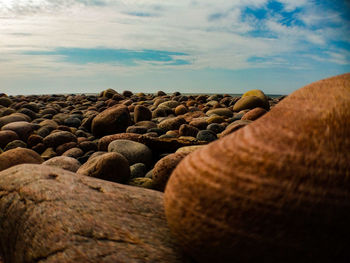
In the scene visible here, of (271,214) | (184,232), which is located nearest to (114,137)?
(184,232)

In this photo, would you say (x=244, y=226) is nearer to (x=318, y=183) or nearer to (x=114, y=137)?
(x=318, y=183)

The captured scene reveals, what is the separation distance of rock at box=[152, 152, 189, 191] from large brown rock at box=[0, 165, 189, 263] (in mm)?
665

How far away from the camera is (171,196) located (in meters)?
1.55

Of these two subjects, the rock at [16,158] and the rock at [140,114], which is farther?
the rock at [140,114]

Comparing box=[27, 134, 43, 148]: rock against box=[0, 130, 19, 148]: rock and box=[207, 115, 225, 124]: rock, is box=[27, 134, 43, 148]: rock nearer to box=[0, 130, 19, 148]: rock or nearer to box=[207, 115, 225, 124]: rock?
box=[0, 130, 19, 148]: rock

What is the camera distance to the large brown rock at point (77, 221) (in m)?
1.68

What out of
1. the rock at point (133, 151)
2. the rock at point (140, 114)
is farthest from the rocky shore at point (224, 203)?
the rock at point (140, 114)

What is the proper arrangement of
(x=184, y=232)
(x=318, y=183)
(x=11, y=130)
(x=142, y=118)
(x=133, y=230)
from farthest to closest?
1. (x=142, y=118)
2. (x=11, y=130)
3. (x=133, y=230)
4. (x=184, y=232)
5. (x=318, y=183)

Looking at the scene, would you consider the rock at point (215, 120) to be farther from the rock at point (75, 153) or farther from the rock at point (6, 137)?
the rock at point (6, 137)

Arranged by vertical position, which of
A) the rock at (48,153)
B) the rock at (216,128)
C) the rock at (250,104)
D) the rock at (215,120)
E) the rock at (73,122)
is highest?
the rock at (250,104)

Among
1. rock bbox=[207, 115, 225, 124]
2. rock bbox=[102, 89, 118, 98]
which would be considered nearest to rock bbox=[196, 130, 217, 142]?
rock bbox=[207, 115, 225, 124]

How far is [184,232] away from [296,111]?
90cm

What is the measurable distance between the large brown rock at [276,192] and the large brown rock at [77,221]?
376 millimetres

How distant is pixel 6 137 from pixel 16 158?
2628 millimetres
